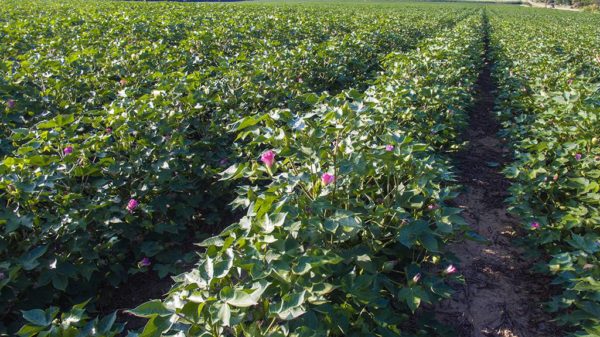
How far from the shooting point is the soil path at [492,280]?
248cm

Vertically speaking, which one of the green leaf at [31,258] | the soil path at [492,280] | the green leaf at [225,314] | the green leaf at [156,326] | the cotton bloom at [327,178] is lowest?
the soil path at [492,280]

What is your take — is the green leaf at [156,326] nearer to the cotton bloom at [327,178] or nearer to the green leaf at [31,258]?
the cotton bloom at [327,178]

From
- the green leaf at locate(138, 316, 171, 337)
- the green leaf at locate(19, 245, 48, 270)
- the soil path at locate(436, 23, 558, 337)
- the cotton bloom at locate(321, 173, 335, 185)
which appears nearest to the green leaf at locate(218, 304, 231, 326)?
the green leaf at locate(138, 316, 171, 337)

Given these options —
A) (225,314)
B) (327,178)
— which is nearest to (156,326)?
(225,314)

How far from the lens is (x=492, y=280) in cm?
286

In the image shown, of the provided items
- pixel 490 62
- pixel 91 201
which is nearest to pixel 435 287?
pixel 91 201

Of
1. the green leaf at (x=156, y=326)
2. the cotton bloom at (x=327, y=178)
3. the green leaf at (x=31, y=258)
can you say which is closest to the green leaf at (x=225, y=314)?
the green leaf at (x=156, y=326)

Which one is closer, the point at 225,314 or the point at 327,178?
the point at 225,314

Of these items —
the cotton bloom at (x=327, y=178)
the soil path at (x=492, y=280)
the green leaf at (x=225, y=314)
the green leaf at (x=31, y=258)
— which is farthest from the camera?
the soil path at (x=492, y=280)

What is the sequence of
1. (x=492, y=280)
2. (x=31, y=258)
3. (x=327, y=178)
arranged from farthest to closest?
(x=492, y=280) → (x=31, y=258) → (x=327, y=178)

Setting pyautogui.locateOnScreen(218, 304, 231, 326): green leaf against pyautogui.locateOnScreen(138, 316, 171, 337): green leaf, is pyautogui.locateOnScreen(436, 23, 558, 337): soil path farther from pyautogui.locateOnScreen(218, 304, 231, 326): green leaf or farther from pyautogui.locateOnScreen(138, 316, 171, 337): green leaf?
pyautogui.locateOnScreen(138, 316, 171, 337): green leaf

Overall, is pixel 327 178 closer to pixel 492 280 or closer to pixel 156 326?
pixel 156 326

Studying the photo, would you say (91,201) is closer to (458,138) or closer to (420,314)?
(420,314)

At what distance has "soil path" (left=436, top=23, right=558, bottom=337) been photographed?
248 centimetres
